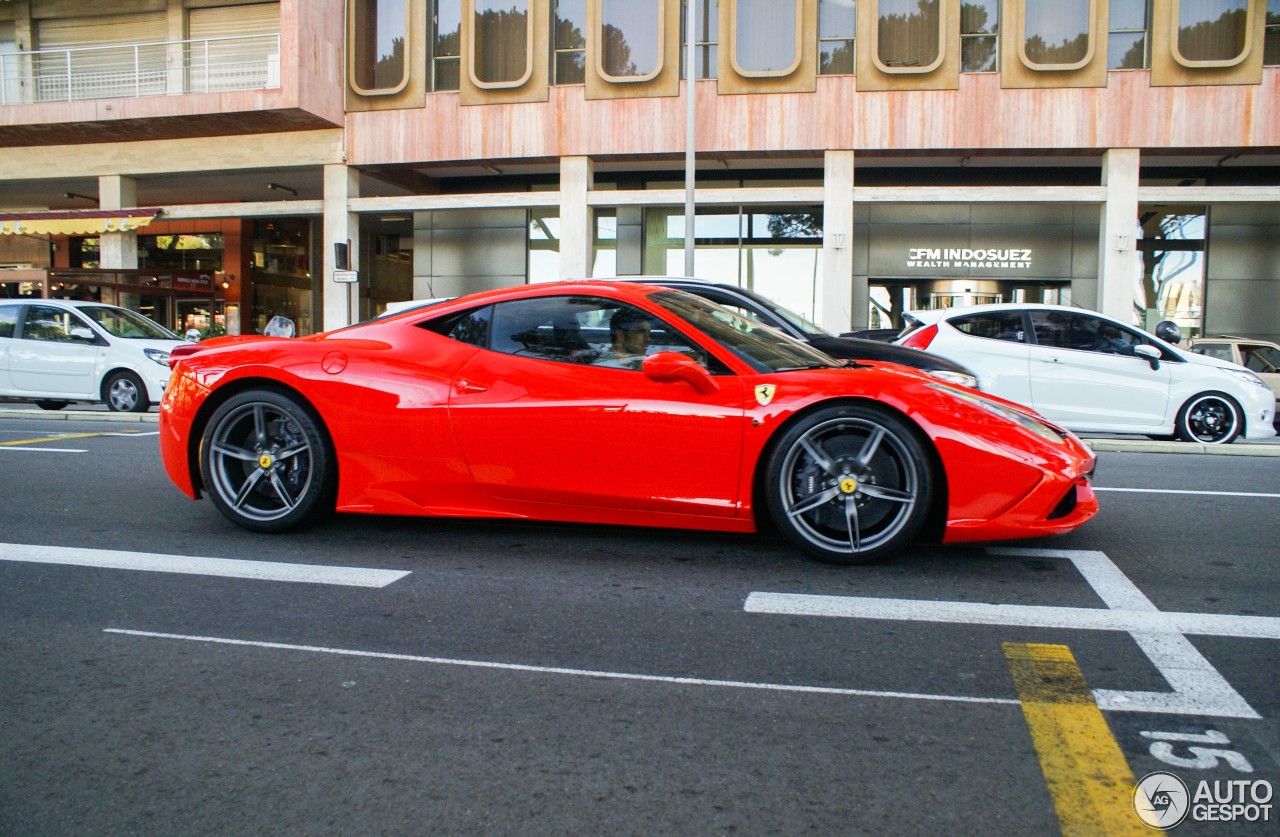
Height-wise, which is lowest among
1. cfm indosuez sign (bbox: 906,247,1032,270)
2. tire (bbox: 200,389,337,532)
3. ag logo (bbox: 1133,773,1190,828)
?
ag logo (bbox: 1133,773,1190,828)

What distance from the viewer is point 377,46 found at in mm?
24531

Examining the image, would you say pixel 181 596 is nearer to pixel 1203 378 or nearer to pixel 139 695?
pixel 139 695

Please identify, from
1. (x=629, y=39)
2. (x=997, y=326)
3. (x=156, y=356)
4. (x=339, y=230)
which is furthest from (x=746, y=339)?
(x=339, y=230)

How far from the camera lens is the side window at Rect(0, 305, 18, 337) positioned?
13938 mm

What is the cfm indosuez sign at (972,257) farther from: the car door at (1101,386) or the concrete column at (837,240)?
the car door at (1101,386)

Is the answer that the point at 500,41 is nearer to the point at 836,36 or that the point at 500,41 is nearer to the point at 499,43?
the point at 499,43

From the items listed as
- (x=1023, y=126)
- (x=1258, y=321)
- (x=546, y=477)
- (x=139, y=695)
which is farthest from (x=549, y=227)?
(x=139, y=695)

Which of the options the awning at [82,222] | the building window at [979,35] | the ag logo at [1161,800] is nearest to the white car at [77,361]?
the awning at [82,222]

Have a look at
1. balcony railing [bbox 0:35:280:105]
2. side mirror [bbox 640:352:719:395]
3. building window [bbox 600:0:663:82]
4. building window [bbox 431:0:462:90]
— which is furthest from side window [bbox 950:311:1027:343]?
balcony railing [bbox 0:35:280:105]

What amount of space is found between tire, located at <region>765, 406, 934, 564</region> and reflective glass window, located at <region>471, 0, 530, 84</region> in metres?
20.5

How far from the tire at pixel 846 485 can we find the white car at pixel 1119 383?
680 cm

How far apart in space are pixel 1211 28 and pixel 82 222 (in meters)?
25.6

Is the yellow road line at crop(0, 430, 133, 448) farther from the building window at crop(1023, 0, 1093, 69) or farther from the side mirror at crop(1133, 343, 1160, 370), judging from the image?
the building window at crop(1023, 0, 1093, 69)

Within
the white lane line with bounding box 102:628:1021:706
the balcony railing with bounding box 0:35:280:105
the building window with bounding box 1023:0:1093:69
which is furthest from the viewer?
the balcony railing with bounding box 0:35:280:105
